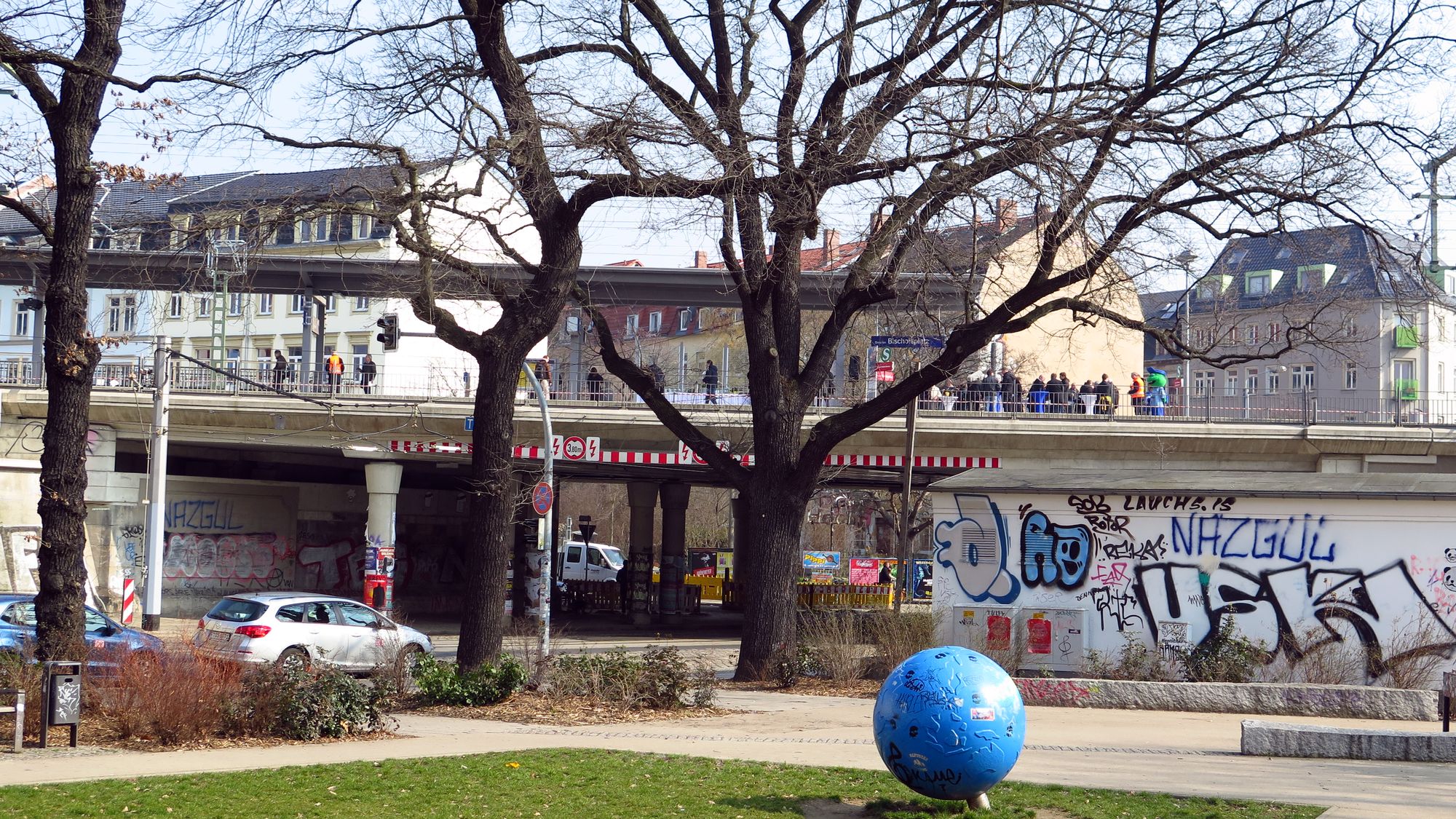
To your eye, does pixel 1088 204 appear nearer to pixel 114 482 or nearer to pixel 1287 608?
pixel 1287 608

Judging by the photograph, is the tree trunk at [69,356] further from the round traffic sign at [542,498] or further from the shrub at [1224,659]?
the shrub at [1224,659]

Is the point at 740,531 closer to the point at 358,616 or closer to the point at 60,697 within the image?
the point at 358,616

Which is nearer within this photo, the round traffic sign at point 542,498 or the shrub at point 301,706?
the shrub at point 301,706

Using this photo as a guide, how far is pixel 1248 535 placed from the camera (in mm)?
18344

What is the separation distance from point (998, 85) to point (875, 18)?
268cm

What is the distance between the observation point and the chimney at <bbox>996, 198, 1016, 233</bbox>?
1630cm

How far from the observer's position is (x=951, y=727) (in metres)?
8.70

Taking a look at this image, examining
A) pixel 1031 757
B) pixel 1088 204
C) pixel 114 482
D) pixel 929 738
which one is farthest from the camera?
pixel 114 482

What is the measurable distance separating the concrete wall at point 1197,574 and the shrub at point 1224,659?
0.28m

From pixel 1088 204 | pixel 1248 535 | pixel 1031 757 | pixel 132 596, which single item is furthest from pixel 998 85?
pixel 132 596

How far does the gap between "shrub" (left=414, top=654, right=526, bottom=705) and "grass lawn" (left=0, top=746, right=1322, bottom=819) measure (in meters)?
4.45

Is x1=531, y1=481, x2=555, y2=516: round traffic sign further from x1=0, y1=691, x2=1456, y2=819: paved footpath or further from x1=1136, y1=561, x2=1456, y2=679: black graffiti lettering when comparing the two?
x1=1136, y1=561, x2=1456, y2=679: black graffiti lettering

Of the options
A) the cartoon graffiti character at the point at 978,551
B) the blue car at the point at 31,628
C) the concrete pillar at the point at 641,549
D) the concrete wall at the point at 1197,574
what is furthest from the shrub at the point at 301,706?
the concrete pillar at the point at 641,549

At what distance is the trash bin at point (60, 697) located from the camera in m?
11.7
